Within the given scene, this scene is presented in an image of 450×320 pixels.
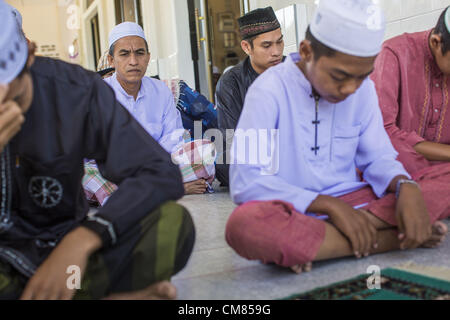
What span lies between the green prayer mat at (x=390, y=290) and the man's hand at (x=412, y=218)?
166mm

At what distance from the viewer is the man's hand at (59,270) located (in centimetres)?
132

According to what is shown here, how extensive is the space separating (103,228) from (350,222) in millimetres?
868

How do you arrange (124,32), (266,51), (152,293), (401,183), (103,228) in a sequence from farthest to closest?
(124,32)
(266,51)
(401,183)
(152,293)
(103,228)

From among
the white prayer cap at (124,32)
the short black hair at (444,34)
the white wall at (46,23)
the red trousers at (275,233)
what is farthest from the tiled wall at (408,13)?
the white wall at (46,23)

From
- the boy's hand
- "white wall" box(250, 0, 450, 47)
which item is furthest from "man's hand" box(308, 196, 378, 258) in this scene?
"white wall" box(250, 0, 450, 47)

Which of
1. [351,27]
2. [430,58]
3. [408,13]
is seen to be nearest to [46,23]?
[408,13]

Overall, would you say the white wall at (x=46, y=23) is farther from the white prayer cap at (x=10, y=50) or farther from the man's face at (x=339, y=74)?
the white prayer cap at (x=10, y=50)

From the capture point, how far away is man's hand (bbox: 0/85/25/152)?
1.26 meters

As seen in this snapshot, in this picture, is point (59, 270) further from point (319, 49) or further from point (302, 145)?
point (319, 49)

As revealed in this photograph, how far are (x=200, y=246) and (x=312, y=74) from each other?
0.91 m

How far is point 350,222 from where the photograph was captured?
184 centimetres
